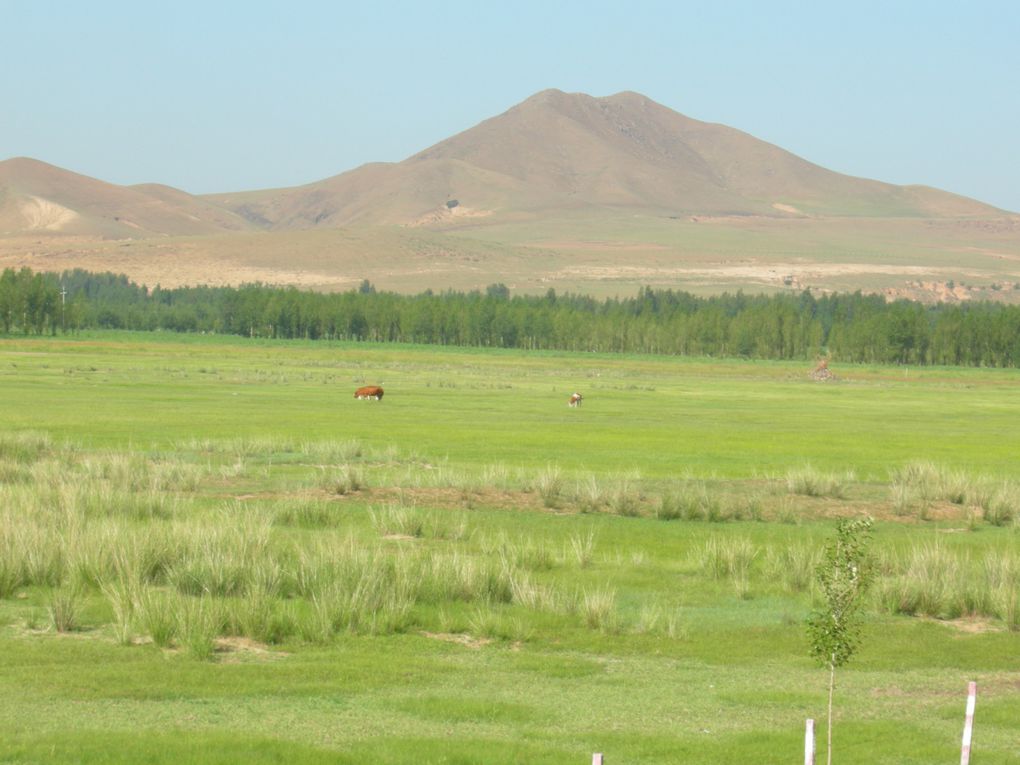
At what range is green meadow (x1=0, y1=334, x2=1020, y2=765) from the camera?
13.3 meters

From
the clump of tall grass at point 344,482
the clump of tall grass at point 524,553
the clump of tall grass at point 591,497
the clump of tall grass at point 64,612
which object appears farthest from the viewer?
the clump of tall grass at point 344,482

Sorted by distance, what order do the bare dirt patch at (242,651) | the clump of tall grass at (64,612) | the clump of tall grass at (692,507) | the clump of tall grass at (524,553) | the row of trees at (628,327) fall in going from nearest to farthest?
the bare dirt patch at (242,651)
the clump of tall grass at (64,612)
the clump of tall grass at (524,553)
the clump of tall grass at (692,507)
the row of trees at (628,327)

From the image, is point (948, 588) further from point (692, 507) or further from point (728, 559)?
point (692, 507)

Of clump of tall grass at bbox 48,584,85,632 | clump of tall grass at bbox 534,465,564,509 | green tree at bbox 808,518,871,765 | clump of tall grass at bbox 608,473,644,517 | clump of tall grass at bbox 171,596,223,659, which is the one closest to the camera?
green tree at bbox 808,518,871,765

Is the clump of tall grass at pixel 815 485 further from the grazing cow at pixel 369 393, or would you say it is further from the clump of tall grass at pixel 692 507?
the grazing cow at pixel 369 393

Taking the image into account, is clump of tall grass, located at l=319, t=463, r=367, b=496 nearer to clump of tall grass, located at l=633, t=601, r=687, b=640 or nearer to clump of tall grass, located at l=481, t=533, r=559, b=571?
clump of tall grass, located at l=481, t=533, r=559, b=571

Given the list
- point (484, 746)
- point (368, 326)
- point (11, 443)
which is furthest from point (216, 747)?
point (368, 326)

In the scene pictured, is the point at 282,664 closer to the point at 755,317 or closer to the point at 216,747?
the point at 216,747

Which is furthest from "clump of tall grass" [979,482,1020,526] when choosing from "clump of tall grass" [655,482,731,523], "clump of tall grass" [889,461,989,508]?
"clump of tall grass" [655,482,731,523]

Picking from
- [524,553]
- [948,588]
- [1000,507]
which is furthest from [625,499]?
[948,588]

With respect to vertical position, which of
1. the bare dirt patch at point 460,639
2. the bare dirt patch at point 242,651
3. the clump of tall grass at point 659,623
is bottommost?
the bare dirt patch at point 460,639

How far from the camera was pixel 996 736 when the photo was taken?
13750 mm

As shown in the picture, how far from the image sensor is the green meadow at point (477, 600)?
525 inches

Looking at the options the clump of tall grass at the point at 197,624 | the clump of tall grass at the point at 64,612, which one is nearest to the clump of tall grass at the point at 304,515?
the clump of tall grass at the point at 197,624
